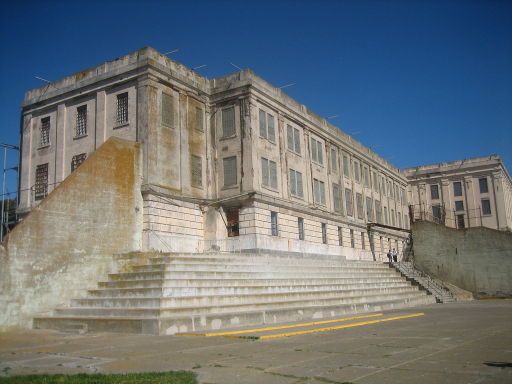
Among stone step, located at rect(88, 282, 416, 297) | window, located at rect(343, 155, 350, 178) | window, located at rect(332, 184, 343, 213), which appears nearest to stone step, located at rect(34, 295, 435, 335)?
stone step, located at rect(88, 282, 416, 297)

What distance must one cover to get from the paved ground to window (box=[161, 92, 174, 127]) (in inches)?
740

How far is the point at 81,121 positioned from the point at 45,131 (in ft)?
11.0

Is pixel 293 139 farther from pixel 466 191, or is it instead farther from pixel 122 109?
pixel 466 191

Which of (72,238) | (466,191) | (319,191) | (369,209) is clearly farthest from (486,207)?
(72,238)

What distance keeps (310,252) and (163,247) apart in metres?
13.8

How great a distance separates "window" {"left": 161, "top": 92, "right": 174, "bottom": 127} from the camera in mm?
29302

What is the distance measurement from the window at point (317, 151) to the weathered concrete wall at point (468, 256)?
38.4 ft

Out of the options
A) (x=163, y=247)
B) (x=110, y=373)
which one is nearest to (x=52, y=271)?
(x=110, y=373)

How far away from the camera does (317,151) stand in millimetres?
41562

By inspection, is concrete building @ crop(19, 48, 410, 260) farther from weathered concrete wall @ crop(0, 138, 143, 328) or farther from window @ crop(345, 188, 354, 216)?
weathered concrete wall @ crop(0, 138, 143, 328)

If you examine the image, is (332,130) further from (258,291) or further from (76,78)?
(258,291)

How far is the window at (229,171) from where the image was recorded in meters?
32.7

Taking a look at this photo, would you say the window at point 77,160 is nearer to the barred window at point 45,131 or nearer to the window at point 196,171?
the barred window at point 45,131

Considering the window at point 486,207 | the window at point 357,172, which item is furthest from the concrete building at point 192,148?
the window at point 486,207
